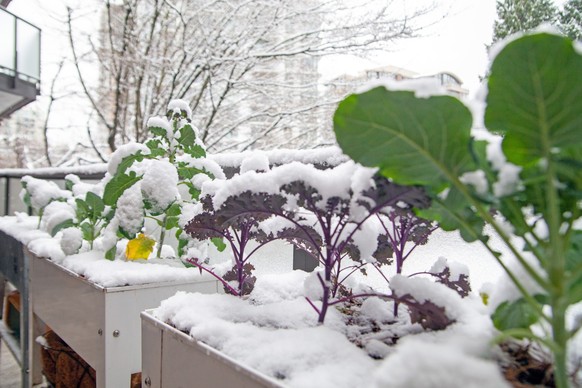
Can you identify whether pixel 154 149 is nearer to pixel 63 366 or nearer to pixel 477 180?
pixel 63 366

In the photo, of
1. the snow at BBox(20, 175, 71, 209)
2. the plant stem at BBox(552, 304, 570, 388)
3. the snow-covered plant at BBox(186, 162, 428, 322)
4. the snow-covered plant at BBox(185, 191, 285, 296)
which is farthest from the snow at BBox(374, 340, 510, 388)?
the snow at BBox(20, 175, 71, 209)

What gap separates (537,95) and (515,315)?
0.23 m

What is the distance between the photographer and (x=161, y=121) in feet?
4.04

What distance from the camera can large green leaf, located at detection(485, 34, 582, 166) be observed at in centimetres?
33

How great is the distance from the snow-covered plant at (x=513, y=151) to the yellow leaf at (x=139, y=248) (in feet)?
2.96

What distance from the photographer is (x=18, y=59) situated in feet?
20.5

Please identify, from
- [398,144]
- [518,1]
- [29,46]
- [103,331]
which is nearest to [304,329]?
[398,144]

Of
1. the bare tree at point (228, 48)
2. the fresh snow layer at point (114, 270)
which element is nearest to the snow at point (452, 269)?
the fresh snow layer at point (114, 270)

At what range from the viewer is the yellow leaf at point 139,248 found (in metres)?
1.19

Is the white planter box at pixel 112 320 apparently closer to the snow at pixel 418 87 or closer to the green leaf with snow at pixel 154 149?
the green leaf with snow at pixel 154 149

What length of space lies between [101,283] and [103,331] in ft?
0.34

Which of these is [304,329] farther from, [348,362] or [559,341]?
[559,341]

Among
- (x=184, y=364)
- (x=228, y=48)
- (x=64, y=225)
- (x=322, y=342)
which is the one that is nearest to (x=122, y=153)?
(x=64, y=225)

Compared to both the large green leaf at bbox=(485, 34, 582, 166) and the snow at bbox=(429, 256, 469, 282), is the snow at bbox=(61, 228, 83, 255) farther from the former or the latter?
the large green leaf at bbox=(485, 34, 582, 166)
